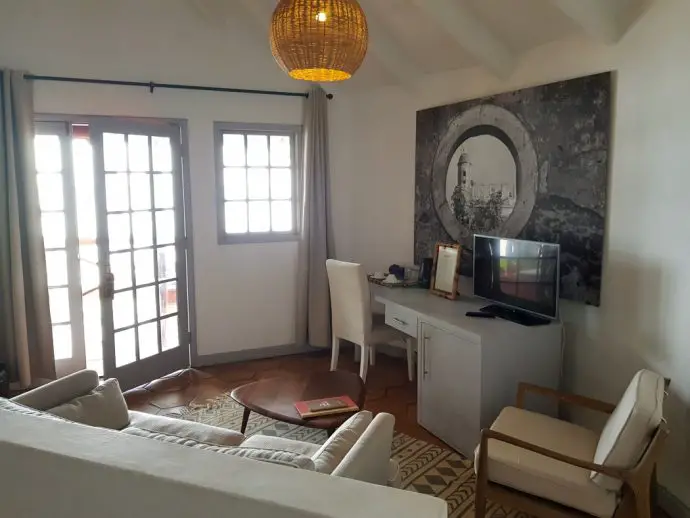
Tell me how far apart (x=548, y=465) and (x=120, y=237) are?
10.5 feet

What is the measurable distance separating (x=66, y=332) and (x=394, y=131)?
3.03m

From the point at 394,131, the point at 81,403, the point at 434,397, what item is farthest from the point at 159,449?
the point at 394,131

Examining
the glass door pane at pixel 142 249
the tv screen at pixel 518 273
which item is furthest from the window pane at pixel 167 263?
the tv screen at pixel 518 273

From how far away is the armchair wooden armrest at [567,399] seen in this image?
8.81 ft

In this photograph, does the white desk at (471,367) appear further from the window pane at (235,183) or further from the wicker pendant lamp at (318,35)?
the window pane at (235,183)

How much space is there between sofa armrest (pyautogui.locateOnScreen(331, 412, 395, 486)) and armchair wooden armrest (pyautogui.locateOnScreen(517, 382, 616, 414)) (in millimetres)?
1081

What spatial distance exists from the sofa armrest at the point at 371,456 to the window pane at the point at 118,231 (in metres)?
2.79

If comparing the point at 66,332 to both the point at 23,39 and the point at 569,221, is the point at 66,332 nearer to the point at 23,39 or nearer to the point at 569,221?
the point at 23,39

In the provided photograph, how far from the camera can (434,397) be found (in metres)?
3.53

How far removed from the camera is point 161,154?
442cm

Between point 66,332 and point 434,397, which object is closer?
point 434,397

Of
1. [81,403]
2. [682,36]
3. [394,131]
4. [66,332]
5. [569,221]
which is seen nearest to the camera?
[81,403]

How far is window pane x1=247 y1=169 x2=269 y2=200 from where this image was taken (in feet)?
16.1

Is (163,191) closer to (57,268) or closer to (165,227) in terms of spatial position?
(165,227)
